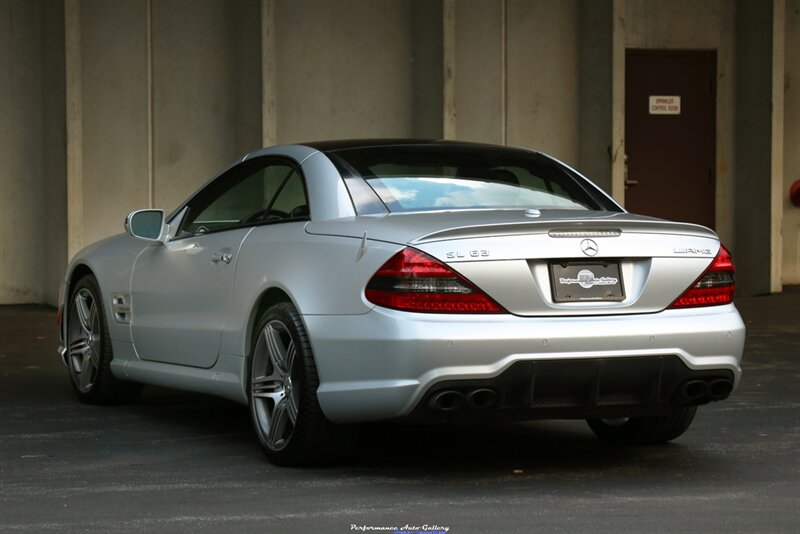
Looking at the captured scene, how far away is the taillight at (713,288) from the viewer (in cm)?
575

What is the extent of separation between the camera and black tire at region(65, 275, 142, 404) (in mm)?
7922

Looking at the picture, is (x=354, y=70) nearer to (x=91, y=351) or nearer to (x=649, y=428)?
(x=91, y=351)

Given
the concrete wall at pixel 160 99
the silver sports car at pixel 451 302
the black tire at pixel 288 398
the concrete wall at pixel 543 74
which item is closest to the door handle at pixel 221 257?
the silver sports car at pixel 451 302

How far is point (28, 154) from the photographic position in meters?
15.4

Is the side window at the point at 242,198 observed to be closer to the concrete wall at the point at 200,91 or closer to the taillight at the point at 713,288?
the taillight at the point at 713,288

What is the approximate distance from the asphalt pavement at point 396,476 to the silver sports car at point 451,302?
0.27 meters

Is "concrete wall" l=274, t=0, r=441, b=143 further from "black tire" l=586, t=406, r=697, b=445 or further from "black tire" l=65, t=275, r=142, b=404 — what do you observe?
"black tire" l=586, t=406, r=697, b=445

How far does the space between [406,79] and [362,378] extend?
1069 cm

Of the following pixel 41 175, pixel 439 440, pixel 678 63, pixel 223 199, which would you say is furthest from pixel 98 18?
pixel 439 440

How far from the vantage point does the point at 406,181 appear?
20.5ft

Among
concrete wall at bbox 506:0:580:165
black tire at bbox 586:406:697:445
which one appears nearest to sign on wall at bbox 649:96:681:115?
concrete wall at bbox 506:0:580:165

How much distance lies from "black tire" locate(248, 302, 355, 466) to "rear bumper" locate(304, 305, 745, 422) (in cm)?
10

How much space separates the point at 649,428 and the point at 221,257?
2.05 meters

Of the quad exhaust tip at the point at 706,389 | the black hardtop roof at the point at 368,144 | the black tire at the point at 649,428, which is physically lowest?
the black tire at the point at 649,428
